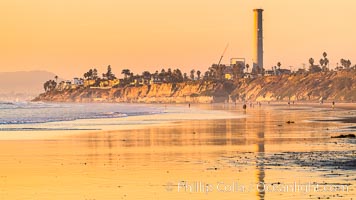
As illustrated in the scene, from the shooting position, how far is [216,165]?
27.0 meters

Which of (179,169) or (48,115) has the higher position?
(48,115)

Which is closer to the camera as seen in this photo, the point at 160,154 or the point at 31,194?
the point at 31,194

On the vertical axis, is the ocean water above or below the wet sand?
above

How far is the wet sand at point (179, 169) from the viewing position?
20297 mm

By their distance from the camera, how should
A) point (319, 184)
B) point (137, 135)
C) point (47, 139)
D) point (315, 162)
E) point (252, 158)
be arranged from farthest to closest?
point (137, 135) < point (47, 139) < point (252, 158) < point (315, 162) < point (319, 184)

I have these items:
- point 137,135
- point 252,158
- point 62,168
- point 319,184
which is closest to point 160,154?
point 252,158

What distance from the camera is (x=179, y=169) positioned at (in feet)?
84.5

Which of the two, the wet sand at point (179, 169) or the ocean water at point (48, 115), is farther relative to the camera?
the ocean water at point (48, 115)

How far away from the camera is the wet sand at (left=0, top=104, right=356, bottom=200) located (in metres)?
20.3

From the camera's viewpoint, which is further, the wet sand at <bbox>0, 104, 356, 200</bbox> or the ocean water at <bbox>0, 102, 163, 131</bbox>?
the ocean water at <bbox>0, 102, 163, 131</bbox>

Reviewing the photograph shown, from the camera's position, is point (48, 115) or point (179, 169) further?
point (48, 115)

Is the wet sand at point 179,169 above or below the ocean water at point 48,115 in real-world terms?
below

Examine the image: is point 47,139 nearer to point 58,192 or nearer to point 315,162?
point 315,162

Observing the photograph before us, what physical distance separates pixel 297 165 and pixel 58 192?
9272 millimetres
